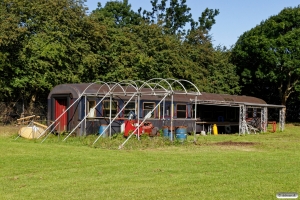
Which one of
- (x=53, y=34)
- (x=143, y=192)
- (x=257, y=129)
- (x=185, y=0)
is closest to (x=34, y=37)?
(x=53, y=34)

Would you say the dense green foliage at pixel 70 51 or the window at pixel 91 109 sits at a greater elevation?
the dense green foliage at pixel 70 51

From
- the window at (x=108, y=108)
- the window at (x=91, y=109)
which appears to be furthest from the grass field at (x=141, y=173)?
the window at (x=108, y=108)

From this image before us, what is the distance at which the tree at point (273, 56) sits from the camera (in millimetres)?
40500

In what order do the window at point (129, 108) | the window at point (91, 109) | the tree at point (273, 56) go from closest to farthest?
1. the window at point (91, 109)
2. the window at point (129, 108)
3. the tree at point (273, 56)

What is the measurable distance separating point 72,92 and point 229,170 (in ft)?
39.5

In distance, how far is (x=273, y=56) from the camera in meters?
40.7

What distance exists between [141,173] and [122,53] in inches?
894

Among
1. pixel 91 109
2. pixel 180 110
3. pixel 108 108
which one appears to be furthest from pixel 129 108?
pixel 180 110

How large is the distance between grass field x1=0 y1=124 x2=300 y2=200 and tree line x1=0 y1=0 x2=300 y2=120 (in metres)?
11.0

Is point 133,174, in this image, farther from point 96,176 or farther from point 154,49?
point 154,49

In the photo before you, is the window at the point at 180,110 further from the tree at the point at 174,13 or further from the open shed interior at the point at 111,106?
the tree at the point at 174,13

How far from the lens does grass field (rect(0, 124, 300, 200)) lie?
856 cm

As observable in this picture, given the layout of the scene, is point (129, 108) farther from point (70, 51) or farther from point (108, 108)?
point (70, 51)

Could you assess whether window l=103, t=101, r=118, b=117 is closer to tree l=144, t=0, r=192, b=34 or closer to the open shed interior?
the open shed interior
